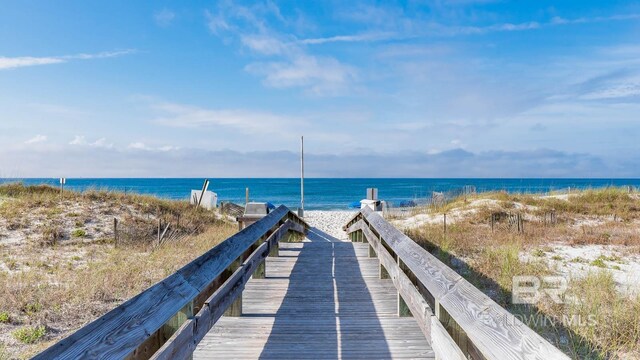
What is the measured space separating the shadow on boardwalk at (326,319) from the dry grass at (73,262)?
9.18ft

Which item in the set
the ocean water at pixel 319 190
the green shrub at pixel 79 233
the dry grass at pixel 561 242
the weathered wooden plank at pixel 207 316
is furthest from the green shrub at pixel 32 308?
the ocean water at pixel 319 190

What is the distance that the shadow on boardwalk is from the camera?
3857 mm

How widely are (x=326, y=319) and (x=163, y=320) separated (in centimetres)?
264

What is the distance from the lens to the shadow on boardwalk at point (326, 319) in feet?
12.7

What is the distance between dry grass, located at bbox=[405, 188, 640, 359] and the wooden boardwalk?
5.84ft

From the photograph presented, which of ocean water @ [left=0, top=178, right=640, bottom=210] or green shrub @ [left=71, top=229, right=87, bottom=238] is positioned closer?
green shrub @ [left=71, top=229, right=87, bottom=238]

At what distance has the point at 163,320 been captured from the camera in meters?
2.37

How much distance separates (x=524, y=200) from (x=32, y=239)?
19605 millimetres

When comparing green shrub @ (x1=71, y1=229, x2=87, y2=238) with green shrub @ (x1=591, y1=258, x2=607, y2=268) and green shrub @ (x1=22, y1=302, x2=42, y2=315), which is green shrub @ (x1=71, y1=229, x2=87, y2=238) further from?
green shrub @ (x1=591, y1=258, x2=607, y2=268)

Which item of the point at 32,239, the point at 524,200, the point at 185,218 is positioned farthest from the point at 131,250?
the point at 524,200

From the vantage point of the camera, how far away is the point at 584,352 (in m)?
4.34

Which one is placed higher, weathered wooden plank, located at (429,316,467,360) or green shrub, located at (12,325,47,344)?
weathered wooden plank, located at (429,316,467,360)

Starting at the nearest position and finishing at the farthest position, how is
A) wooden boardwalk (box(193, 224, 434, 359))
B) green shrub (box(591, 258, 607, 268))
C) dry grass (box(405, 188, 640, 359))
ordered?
wooden boardwalk (box(193, 224, 434, 359)) < dry grass (box(405, 188, 640, 359)) < green shrub (box(591, 258, 607, 268))

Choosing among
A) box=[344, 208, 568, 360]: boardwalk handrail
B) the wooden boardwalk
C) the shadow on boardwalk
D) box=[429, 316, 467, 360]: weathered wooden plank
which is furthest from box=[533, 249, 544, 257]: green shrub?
box=[429, 316, 467, 360]: weathered wooden plank
